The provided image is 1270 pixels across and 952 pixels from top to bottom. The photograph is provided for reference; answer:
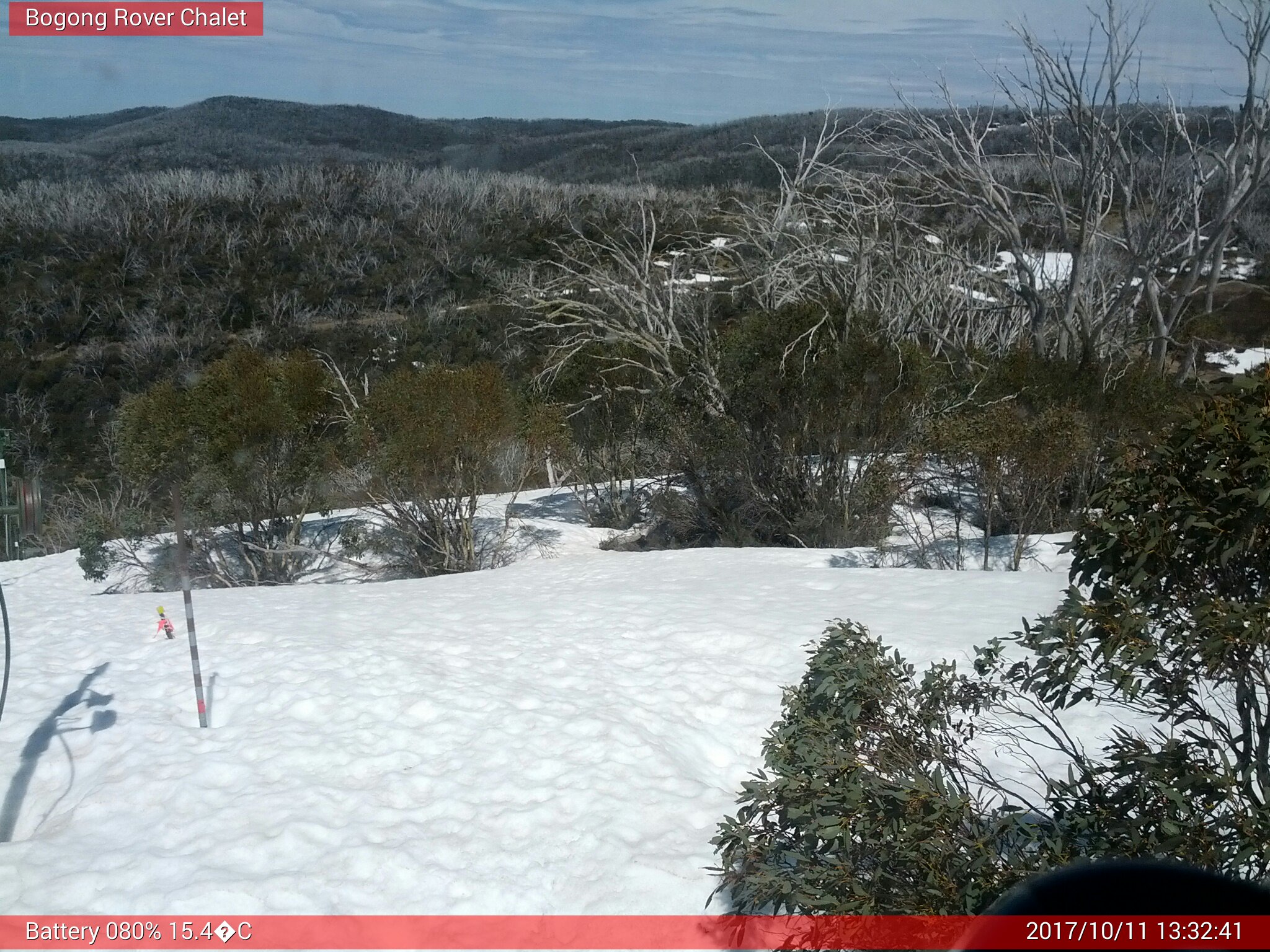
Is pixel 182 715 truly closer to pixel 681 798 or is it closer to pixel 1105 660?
pixel 681 798

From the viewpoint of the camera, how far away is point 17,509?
21.6 ft

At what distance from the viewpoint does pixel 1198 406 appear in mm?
2611

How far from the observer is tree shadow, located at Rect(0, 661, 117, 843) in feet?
15.4

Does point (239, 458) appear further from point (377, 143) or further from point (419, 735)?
point (377, 143)

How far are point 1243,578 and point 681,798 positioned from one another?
288 centimetres

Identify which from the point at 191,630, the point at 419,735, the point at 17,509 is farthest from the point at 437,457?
the point at 419,735

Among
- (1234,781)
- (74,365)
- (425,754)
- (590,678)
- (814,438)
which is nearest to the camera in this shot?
(1234,781)

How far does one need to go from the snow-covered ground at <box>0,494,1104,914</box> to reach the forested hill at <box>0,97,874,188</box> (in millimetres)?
14070

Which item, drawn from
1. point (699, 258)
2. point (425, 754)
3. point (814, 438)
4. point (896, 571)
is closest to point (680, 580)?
point (896, 571)

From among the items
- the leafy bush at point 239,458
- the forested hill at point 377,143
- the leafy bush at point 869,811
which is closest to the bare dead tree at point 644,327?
the leafy bush at point 239,458

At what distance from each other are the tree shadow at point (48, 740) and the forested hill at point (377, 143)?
14.5 meters

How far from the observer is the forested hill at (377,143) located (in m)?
25.6

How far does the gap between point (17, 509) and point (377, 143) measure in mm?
36032

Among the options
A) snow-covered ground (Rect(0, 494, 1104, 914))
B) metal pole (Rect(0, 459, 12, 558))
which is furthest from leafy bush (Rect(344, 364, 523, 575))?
metal pole (Rect(0, 459, 12, 558))
